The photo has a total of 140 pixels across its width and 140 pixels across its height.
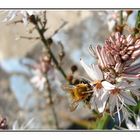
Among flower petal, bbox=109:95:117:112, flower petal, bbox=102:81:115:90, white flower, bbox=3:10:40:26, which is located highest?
white flower, bbox=3:10:40:26

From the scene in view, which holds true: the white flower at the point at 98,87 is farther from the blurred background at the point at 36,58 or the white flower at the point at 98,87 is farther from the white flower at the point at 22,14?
the blurred background at the point at 36,58

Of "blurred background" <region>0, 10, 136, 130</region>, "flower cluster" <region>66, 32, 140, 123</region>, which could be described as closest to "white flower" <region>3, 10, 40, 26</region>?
"flower cluster" <region>66, 32, 140, 123</region>

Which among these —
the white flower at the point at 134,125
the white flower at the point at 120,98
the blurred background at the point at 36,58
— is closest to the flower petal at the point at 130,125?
the white flower at the point at 134,125

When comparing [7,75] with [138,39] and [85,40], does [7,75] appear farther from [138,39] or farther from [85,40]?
[138,39]

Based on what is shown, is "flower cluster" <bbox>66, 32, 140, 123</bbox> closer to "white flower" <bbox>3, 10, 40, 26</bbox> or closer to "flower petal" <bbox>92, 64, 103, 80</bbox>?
"flower petal" <bbox>92, 64, 103, 80</bbox>
